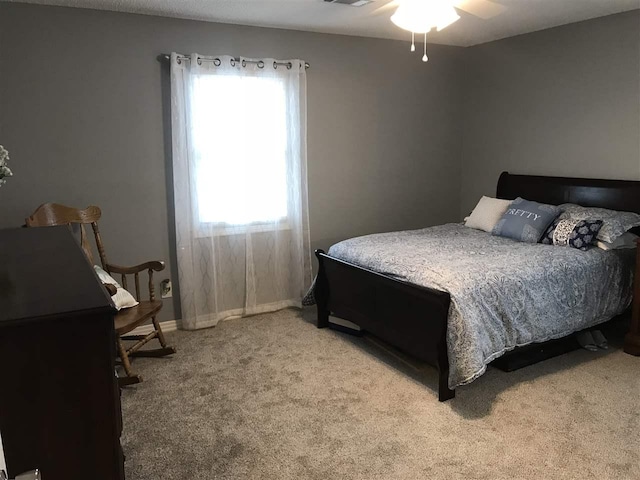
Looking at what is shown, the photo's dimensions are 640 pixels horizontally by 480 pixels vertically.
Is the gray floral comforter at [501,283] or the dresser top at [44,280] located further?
the gray floral comforter at [501,283]

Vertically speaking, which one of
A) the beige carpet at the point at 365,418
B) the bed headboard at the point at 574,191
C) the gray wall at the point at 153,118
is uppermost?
the gray wall at the point at 153,118

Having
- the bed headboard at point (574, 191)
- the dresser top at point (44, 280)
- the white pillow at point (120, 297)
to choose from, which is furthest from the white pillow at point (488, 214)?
the dresser top at point (44, 280)

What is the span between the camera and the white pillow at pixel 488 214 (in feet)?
13.9

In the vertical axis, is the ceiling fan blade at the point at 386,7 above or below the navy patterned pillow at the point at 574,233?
above

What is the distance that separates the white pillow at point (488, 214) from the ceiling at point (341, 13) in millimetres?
1372

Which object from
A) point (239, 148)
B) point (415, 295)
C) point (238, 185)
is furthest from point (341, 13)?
point (415, 295)

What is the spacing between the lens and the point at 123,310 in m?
3.23

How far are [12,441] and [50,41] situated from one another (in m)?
2.95

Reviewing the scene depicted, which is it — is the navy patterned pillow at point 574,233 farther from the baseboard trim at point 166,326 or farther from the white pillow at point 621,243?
the baseboard trim at point 166,326

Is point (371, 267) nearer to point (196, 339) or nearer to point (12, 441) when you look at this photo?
point (196, 339)

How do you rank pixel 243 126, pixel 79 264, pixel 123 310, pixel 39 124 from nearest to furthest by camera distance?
pixel 79 264, pixel 123 310, pixel 39 124, pixel 243 126

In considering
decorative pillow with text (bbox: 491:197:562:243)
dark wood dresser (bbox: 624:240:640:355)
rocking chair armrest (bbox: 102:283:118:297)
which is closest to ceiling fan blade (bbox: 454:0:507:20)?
decorative pillow with text (bbox: 491:197:562:243)

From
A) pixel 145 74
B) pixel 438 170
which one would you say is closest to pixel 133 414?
pixel 145 74

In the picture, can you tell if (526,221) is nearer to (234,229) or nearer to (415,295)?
(415,295)
